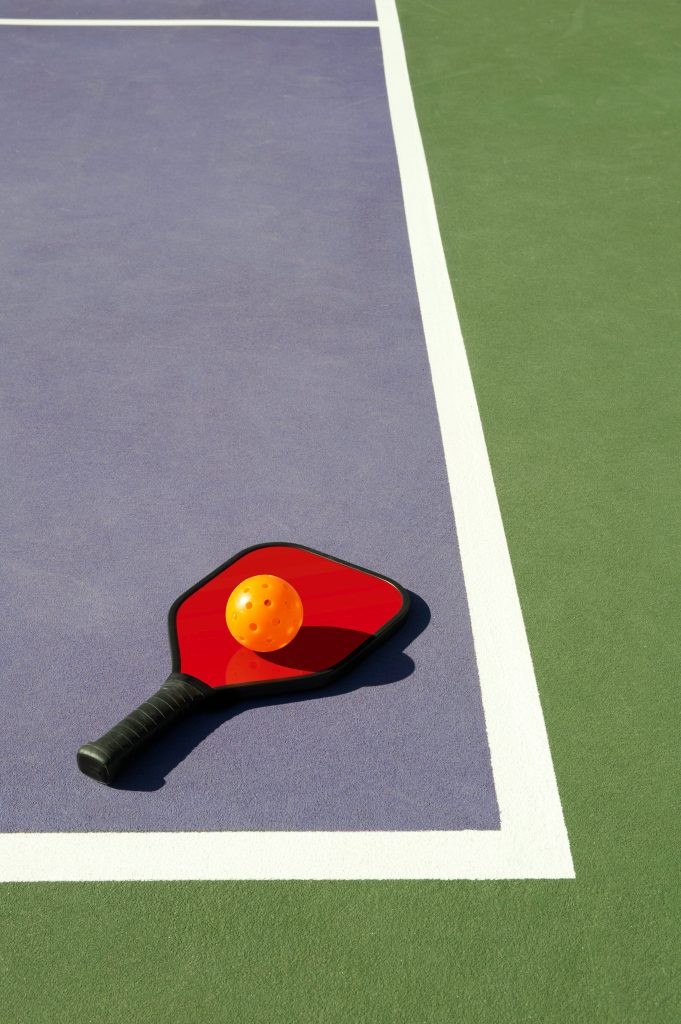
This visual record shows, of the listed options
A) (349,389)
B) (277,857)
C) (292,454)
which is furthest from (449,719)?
(349,389)

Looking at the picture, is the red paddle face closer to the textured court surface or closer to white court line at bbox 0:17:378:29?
the textured court surface

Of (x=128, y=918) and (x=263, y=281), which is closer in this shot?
(x=128, y=918)

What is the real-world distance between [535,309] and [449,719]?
3167mm

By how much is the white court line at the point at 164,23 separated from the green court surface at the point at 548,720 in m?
2.80

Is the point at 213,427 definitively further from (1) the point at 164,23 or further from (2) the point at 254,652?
(1) the point at 164,23

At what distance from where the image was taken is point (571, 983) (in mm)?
3264

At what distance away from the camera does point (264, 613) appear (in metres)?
4.12

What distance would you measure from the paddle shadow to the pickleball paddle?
42mm

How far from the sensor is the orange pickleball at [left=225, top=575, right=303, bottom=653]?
4.13 meters

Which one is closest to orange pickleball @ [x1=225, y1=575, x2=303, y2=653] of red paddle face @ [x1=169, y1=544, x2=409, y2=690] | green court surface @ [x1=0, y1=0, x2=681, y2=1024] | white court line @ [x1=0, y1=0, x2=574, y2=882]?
red paddle face @ [x1=169, y1=544, x2=409, y2=690]

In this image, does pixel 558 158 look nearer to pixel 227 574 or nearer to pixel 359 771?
pixel 227 574

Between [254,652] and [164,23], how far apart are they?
26.1 feet

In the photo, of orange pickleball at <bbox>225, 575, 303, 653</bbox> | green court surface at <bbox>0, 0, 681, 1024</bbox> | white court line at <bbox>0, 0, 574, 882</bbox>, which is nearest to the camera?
green court surface at <bbox>0, 0, 681, 1024</bbox>

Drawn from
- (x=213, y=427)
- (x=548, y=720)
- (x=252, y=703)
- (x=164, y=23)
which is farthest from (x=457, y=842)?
(x=164, y=23)
